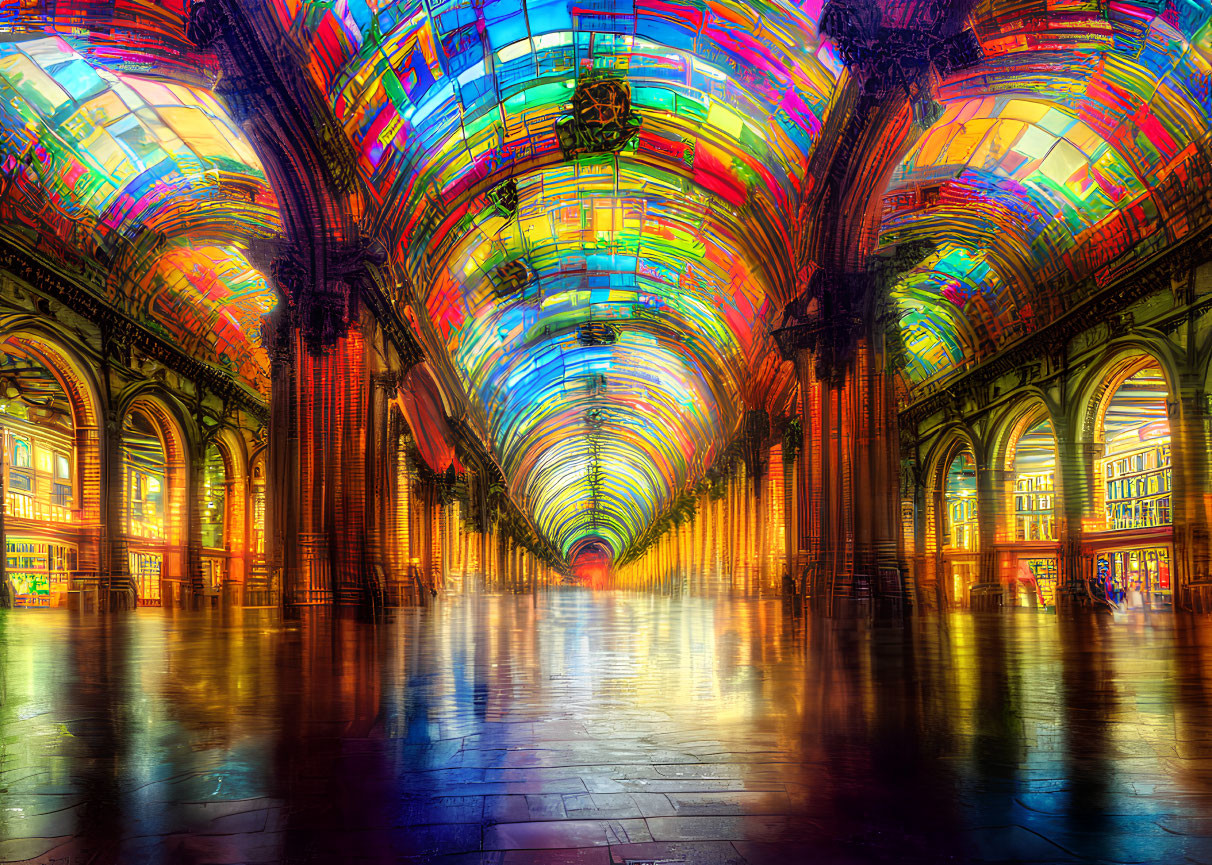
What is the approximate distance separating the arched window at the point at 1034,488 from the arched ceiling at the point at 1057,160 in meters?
7.13

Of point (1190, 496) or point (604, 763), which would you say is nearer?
point (604, 763)

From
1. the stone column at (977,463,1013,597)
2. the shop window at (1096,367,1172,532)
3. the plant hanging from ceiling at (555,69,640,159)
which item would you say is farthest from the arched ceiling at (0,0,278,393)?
the shop window at (1096,367,1172,532)

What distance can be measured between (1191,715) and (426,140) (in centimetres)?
1876

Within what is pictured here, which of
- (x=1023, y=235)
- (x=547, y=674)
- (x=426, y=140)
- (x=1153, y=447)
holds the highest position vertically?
(x=426, y=140)

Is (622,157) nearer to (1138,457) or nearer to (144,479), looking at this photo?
(1138,457)

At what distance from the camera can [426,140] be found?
67.8ft

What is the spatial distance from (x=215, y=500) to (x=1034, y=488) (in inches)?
1126

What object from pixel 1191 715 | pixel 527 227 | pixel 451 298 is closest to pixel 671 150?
pixel 527 227

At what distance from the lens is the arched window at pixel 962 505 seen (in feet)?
115

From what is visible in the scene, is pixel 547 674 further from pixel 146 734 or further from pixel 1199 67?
pixel 1199 67

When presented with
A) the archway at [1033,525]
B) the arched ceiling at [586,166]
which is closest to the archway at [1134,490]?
the archway at [1033,525]

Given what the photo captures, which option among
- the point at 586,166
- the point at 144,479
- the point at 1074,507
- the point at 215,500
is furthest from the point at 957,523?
the point at 144,479

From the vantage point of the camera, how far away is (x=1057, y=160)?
20688mm

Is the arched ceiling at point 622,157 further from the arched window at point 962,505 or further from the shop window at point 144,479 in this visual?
the arched window at point 962,505
